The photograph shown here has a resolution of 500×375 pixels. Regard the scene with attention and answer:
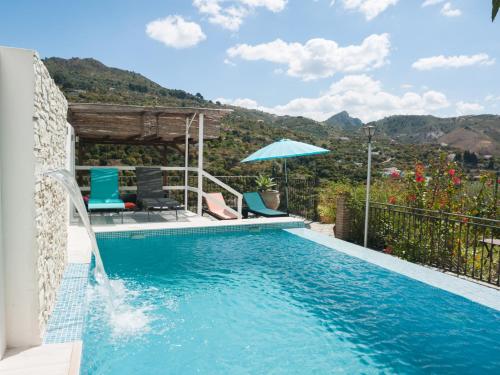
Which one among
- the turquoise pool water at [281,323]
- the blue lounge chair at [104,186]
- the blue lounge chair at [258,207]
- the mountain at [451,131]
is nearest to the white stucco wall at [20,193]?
the turquoise pool water at [281,323]

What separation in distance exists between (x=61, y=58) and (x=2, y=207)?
1554 inches

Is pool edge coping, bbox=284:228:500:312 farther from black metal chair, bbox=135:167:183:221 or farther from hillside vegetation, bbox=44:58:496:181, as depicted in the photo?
hillside vegetation, bbox=44:58:496:181

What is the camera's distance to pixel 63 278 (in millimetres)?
5406

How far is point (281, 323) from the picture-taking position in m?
4.69

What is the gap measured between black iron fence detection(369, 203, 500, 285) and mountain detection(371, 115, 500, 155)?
2271cm

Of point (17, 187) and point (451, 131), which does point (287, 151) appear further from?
point (451, 131)

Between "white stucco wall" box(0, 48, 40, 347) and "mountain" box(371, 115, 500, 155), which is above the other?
"mountain" box(371, 115, 500, 155)

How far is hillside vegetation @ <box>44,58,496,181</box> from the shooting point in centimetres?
2095

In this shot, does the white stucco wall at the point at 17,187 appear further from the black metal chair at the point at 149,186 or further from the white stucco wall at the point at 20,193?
the black metal chair at the point at 149,186

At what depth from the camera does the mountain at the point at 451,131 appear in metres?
34.4

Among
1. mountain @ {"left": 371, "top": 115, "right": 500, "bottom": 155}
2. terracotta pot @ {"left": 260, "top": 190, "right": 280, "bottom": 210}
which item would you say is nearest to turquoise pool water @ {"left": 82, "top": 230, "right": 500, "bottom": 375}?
terracotta pot @ {"left": 260, "top": 190, "right": 280, "bottom": 210}

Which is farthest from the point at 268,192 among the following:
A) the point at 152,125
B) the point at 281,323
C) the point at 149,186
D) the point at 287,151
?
the point at 281,323

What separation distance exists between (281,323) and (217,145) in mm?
24524

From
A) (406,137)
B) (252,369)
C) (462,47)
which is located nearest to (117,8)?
(462,47)
